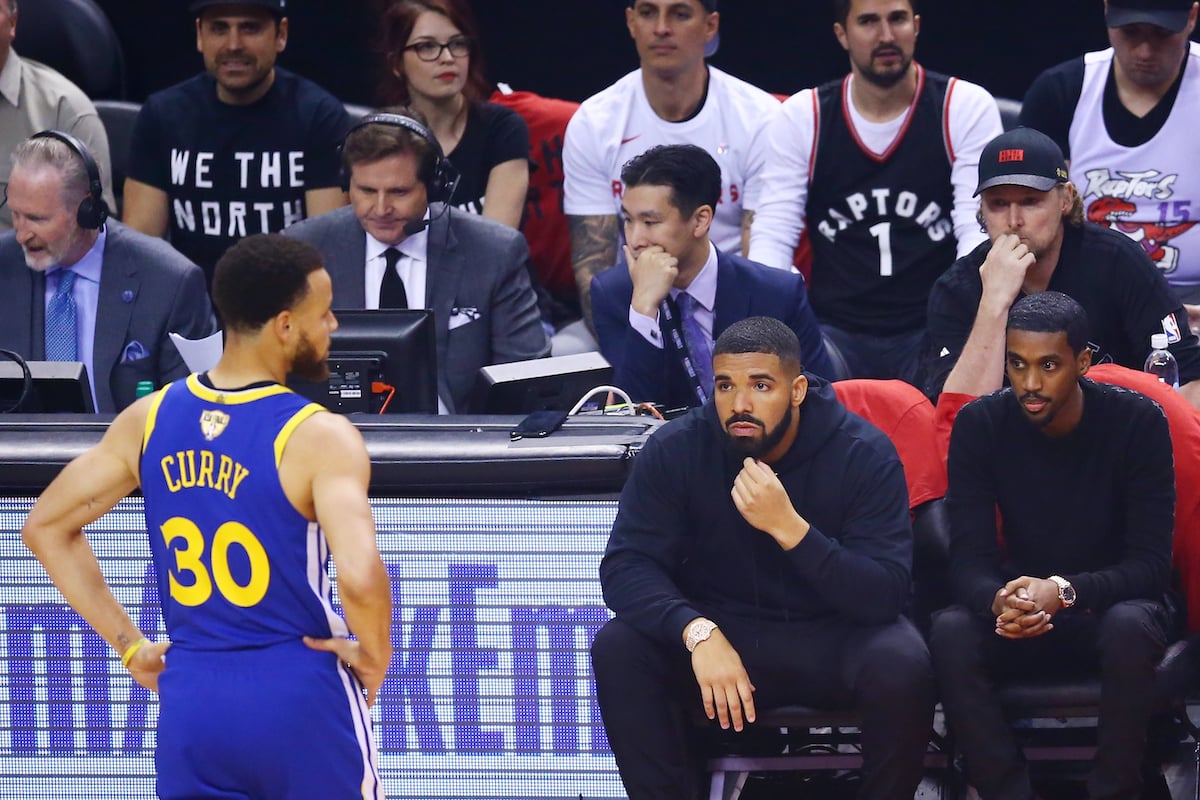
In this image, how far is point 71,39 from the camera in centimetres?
679

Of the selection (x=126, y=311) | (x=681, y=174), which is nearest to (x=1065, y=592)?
(x=681, y=174)

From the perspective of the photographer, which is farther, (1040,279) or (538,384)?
(1040,279)

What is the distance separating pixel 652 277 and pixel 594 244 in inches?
39.6

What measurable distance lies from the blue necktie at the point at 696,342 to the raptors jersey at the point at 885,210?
2.56 ft

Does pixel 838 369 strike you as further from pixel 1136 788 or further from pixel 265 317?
pixel 265 317

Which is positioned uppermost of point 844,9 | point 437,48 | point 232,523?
point 844,9

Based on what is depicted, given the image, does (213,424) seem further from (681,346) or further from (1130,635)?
(681,346)

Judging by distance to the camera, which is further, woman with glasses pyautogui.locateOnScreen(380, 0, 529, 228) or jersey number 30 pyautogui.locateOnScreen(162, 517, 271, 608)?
woman with glasses pyautogui.locateOnScreen(380, 0, 529, 228)

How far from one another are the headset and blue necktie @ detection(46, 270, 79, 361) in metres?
0.17

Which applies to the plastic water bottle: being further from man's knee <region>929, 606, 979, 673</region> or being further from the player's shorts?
the player's shorts

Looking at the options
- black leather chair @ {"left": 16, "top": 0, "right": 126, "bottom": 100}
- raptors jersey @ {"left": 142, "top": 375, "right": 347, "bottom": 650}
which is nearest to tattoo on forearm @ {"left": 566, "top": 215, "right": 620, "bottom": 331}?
black leather chair @ {"left": 16, "top": 0, "right": 126, "bottom": 100}

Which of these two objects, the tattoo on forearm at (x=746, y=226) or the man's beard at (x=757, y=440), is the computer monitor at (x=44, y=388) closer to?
the man's beard at (x=757, y=440)

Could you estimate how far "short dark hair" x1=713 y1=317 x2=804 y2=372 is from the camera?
3.68 meters

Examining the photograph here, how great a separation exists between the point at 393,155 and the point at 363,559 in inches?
87.4
